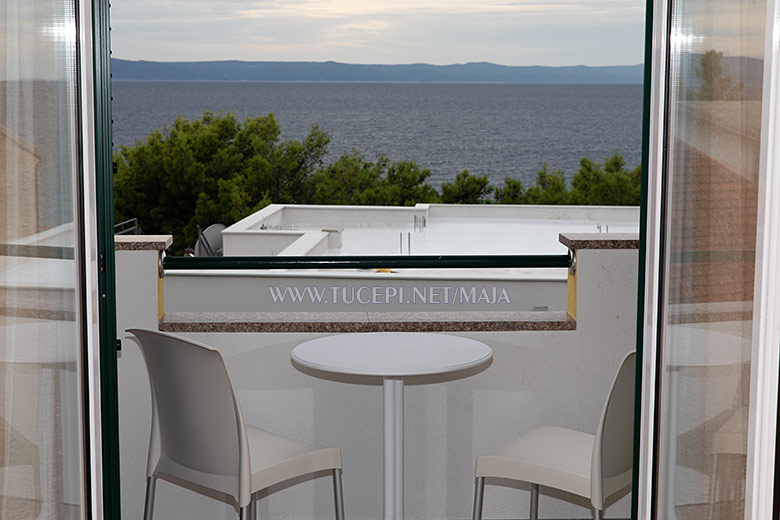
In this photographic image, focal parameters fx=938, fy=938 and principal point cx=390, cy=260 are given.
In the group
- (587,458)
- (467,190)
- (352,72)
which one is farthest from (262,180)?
(587,458)

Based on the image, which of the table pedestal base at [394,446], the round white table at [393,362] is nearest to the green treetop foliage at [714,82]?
the round white table at [393,362]

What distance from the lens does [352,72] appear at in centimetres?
4116

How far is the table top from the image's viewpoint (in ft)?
8.35

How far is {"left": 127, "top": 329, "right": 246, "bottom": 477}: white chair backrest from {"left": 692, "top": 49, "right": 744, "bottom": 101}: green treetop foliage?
1.40 metres

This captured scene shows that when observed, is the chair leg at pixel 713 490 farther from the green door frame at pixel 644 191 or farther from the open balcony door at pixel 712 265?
the green door frame at pixel 644 191

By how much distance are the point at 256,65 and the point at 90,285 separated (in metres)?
42.9

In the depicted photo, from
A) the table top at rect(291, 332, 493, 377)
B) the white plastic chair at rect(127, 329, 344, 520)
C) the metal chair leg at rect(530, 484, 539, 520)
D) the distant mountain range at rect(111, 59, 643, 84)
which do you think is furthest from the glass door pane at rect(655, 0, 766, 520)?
the distant mountain range at rect(111, 59, 643, 84)

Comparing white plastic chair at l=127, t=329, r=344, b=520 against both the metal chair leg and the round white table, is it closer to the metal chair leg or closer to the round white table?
the round white table

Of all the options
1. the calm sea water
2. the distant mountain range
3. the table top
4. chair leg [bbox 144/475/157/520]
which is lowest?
chair leg [bbox 144/475/157/520]

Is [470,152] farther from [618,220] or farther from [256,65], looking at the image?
[618,220]

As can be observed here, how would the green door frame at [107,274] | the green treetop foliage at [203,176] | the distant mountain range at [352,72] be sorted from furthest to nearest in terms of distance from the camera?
the distant mountain range at [352,72] < the green treetop foliage at [203,176] < the green door frame at [107,274]

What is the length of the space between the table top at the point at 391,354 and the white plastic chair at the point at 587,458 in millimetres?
293

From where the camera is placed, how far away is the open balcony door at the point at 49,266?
1.48 metres

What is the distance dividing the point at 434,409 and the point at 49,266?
1906mm
